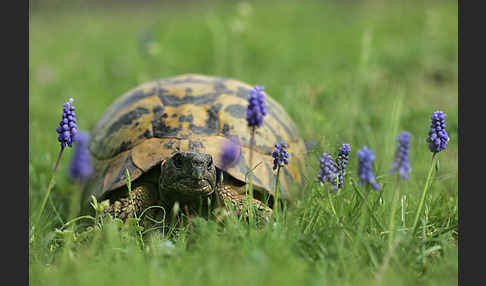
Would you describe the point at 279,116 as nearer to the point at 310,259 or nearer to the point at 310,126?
the point at 310,126

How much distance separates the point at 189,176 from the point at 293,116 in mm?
2102

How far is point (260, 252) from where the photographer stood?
2.04 m

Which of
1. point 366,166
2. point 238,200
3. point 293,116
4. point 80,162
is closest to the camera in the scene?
point 80,162

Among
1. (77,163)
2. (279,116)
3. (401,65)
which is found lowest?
(77,163)

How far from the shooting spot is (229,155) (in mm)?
3041

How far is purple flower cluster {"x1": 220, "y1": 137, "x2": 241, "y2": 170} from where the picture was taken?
120 inches

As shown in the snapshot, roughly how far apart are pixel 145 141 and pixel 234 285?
5.54ft

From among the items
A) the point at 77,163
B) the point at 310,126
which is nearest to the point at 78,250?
the point at 77,163

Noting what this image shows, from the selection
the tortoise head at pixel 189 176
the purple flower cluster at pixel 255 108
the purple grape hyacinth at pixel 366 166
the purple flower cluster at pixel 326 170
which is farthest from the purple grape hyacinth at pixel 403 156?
the tortoise head at pixel 189 176

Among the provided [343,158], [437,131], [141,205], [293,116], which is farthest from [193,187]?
[293,116]

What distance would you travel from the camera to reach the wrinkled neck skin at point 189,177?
2.71m

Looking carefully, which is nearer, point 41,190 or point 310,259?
point 310,259

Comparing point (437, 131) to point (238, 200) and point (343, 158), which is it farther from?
point (238, 200)

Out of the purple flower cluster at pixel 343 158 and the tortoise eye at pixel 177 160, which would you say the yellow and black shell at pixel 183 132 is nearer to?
the tortoise eye at pixel 177 160
